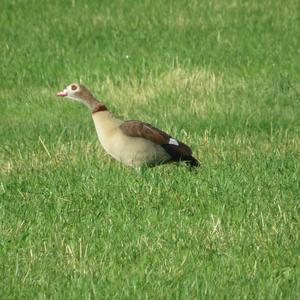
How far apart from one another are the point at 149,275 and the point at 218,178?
2382 mm

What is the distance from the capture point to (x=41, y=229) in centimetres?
833

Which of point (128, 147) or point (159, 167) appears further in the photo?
point (159, 167)

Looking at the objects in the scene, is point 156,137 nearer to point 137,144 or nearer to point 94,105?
point 137,144

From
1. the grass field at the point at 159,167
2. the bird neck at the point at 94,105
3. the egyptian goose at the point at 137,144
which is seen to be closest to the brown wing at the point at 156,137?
the egyptian goose at the point at 137,144

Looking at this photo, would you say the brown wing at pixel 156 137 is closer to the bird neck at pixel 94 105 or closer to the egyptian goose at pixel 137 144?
the egyptian goose at pixel 137 144

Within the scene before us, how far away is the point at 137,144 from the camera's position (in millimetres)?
9945

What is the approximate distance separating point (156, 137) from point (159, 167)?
0.45 meters

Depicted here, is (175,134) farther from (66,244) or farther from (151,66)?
(66,244)

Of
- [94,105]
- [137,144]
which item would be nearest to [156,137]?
[137,144]

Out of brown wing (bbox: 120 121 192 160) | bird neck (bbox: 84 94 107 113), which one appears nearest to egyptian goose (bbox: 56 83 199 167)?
brown wing (bbox: 120 121 192 160)

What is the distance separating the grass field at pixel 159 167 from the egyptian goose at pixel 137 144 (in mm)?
140

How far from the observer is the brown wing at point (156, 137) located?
10008 millimetres

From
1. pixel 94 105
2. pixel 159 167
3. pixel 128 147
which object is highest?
pixel 94 105

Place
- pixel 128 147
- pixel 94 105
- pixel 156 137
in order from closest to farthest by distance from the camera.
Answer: pixel 128 147 → pixel 156 137 → pixel 94 105
